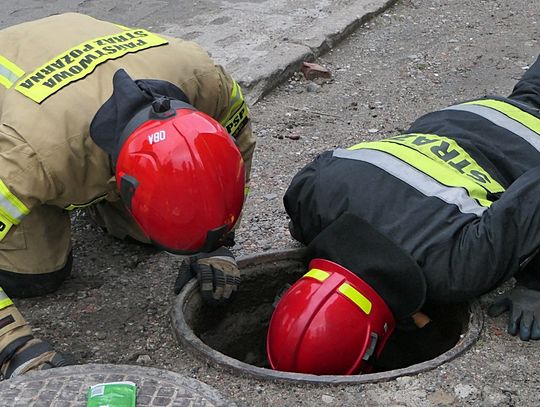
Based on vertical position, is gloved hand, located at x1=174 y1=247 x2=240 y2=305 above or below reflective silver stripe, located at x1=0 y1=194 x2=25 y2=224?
below

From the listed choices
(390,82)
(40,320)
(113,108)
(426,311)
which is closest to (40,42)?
(113,108)

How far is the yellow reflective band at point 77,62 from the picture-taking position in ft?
9.16

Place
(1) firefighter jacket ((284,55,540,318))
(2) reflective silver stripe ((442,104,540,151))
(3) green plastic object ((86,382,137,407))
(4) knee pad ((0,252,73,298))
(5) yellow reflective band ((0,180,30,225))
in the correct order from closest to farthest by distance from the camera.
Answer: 1. (3) green plastic object ((86,382,137,407))
2. (5) yellow reflective band ((0,180,30,225))
3. (1) firefighter jacket ((284,55,540,318))
4. (4) knee pad ((0,252,73,298))
5. (2) reflective silver stripe ((442,104,540,151))

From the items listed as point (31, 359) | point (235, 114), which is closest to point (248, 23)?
point (235, 114)

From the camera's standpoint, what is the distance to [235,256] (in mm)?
3434

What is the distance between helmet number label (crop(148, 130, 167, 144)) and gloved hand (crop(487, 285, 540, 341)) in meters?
1.31

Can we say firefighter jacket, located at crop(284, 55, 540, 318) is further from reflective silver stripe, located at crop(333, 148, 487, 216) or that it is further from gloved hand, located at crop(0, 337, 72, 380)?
gloved hand, located at crop(0, 337, 72, 380)

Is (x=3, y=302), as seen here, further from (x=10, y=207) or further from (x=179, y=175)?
(x=179, y=175)

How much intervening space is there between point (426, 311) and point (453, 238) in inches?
23.6

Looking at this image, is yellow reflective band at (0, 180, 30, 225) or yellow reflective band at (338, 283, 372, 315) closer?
yellow reflective band at (0, 180, 30, 225)

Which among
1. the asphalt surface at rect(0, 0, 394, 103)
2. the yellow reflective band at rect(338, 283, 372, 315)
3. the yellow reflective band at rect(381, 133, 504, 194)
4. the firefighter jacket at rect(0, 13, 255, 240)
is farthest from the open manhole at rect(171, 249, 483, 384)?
the asphalt surface at rect(0, 0, 394, 103)

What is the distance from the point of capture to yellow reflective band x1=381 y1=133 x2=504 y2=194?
307 centimetres

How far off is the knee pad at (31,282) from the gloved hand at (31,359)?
367mm

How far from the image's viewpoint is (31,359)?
266 centimetres
